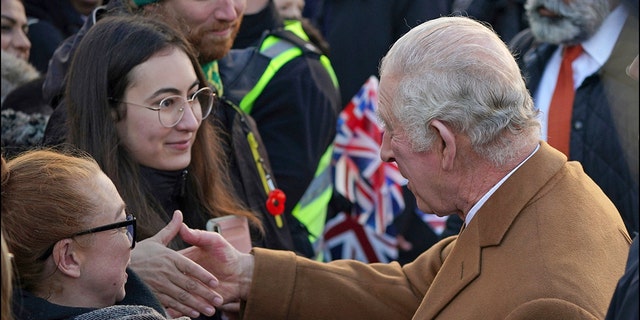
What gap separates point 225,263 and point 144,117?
620 millimetres

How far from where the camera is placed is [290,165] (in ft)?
15.9

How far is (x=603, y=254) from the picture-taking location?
2.81 metres

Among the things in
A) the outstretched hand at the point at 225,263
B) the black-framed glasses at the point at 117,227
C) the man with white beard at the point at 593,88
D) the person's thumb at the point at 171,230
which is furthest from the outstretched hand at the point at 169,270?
the man with white beard at the point at 593,88

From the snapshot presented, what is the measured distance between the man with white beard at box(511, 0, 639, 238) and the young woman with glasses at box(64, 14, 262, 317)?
198 centimetres

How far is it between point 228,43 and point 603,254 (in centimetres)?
214

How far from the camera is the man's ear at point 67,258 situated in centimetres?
279

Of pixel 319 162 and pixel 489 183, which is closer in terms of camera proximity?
pixel 489 183

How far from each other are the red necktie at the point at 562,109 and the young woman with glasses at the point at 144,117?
1.94m

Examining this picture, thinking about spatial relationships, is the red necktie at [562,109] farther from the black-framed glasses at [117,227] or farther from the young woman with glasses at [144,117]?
the black-framed glasses at [117,227]

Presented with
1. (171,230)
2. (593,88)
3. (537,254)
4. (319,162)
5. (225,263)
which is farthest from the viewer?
(319,162)

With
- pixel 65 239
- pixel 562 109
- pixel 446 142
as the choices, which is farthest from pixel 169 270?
pixel 562 109

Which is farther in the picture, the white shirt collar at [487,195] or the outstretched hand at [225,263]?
the outstretched hand at [225,263]

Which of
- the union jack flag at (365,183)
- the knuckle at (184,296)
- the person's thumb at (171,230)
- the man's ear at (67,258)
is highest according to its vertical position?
the man's ear at (67,258)

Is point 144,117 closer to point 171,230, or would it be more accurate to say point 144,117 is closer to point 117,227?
point 171,230
